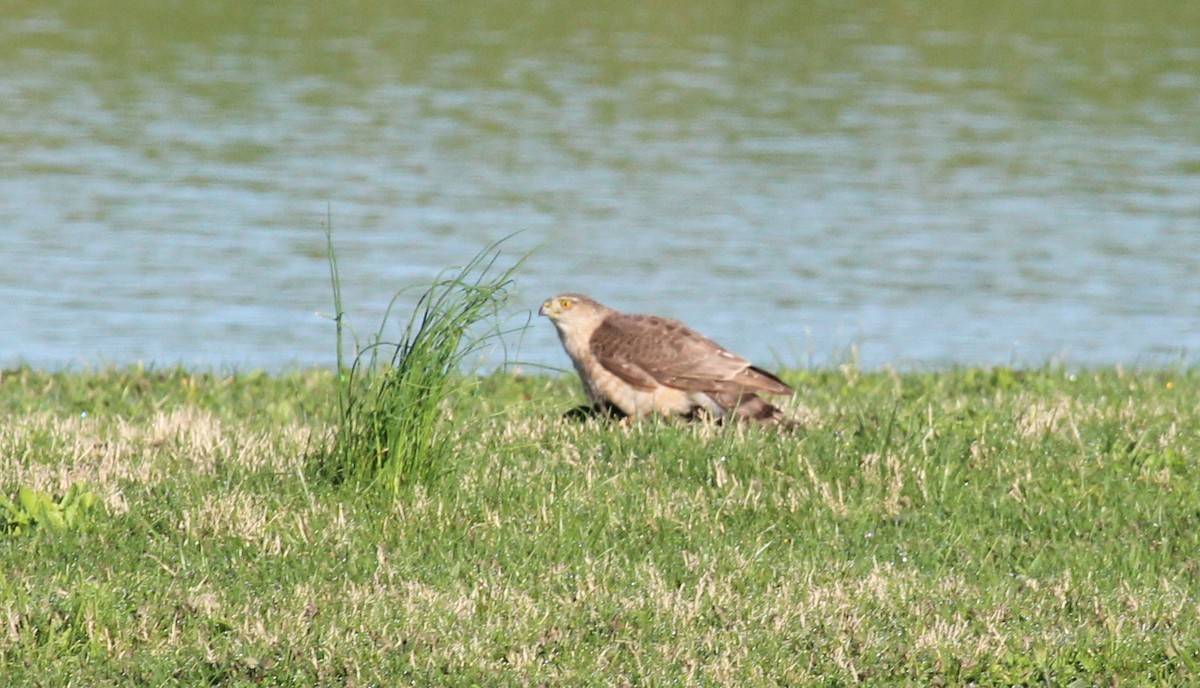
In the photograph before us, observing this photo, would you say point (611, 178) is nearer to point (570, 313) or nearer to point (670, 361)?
point (570, 313)

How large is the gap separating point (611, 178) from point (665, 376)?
17.5 metres

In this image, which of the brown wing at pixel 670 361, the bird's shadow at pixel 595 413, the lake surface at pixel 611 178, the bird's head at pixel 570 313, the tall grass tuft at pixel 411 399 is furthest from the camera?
the lake surface at pixel 611 178

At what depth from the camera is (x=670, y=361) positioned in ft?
30.8

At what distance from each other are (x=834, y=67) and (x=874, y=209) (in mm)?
15537

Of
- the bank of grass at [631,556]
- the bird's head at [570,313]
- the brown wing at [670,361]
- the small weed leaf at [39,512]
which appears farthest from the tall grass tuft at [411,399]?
the bird's head at [570,313]

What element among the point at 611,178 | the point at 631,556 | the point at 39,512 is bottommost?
the point at 611,178

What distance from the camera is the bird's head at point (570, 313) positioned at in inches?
379

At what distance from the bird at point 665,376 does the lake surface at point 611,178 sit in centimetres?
132

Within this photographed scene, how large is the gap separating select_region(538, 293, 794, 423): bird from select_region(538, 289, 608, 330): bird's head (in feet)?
0.09

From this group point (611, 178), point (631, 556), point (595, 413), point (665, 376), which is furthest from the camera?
point (611, 178)

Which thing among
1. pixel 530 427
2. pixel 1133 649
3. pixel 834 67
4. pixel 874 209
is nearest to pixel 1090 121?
pixel 834 67

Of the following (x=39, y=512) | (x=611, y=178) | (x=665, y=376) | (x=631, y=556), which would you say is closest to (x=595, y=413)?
(x=665, y=376)

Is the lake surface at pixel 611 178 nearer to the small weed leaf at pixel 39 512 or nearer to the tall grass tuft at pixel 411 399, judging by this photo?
the tall grass tuft at pixel 411 399

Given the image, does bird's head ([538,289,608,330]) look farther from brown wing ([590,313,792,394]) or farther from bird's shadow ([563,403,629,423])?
bird's shadow ([563,403,629,423])
